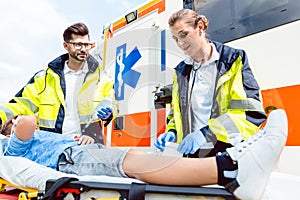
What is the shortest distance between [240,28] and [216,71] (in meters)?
0.32

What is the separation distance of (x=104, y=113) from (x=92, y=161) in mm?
549

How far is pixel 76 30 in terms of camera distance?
1.82 meters

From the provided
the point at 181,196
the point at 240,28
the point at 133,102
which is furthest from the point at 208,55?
the point at 181,196

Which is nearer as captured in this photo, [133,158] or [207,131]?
[133,158]

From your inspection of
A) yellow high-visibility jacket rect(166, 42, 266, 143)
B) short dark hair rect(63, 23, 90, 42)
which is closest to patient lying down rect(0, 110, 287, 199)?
yellow high-visibility jacket rect(166, 42, 266, 143)

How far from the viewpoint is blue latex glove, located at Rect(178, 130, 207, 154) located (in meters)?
1.35

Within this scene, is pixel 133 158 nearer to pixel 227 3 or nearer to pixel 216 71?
pixel 216 71

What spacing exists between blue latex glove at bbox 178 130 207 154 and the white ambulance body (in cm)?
35

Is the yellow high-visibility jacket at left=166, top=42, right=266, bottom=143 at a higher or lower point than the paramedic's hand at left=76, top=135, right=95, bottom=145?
higher

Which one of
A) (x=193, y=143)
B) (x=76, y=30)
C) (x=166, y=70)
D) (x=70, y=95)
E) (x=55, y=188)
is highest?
(x=76, y=30)

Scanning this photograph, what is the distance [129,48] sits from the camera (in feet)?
7.08

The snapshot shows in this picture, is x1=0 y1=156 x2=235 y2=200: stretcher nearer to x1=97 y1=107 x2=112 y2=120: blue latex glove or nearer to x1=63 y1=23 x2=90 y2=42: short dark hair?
x1=97 y1=107 x2=112 y2=120: blue latex glove

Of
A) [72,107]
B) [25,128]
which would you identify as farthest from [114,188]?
[72,107]

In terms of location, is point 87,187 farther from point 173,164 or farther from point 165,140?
point 165,140
